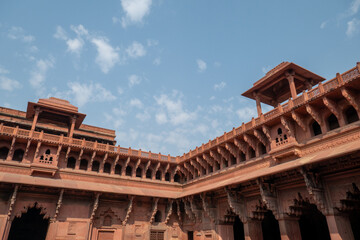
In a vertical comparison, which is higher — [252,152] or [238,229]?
[252,152]

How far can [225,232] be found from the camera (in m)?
18.6

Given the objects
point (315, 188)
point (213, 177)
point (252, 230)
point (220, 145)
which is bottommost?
point (252, 230)

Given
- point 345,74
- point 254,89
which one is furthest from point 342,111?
point 254,89

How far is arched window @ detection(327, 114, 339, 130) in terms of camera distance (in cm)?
1391

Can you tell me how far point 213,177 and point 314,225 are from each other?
24.6 feet

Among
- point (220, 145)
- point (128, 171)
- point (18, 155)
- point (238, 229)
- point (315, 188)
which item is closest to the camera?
point (315, 188)

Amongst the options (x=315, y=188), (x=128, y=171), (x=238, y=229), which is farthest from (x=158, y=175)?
(x=315, y=188)

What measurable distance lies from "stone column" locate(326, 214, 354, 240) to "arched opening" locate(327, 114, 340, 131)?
4.46 meters

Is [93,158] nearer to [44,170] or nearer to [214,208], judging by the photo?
[44,170]

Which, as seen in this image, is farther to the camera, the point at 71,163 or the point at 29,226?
the point at 29,226

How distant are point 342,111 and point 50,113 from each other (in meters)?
21.4

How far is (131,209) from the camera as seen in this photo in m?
20.9

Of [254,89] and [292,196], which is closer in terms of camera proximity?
[292,196]

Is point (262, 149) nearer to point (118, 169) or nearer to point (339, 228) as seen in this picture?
point (339, 228)
